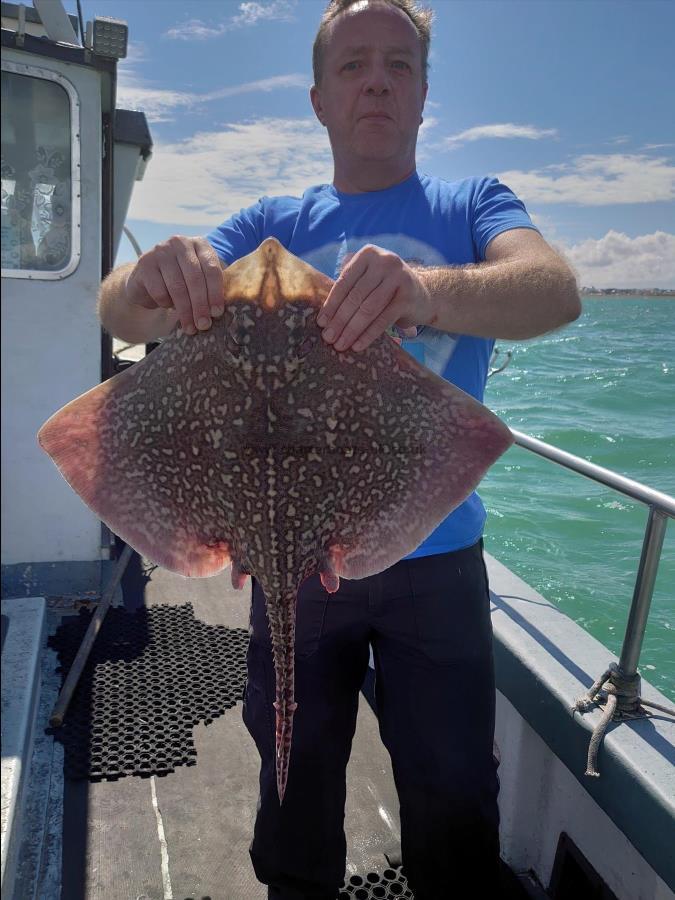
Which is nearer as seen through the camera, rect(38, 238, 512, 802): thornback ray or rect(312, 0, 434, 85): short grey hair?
rect(38, 238, 512, 802): thornback ray

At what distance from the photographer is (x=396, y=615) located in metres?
2.23

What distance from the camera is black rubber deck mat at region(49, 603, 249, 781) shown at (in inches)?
141

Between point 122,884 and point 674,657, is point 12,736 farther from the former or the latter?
point 674,657

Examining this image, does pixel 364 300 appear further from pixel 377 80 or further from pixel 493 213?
pixel 377 80

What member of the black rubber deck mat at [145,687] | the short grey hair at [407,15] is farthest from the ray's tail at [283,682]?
the black rubber deck mat at [145,687]

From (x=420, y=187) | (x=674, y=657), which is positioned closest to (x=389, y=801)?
(x=420, y=187)

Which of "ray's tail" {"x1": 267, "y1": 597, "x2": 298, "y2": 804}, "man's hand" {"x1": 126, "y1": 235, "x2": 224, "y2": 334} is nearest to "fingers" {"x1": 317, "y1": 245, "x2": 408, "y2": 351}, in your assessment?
"man's hand" {"x1": 126, "y1": 235, "x2": 224, "y2": 334}

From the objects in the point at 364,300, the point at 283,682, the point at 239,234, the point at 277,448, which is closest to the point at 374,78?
the point at 239,234

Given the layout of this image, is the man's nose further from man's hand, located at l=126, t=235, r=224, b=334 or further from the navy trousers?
the navy trousers

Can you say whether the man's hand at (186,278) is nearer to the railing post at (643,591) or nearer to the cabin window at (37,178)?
the railing post at (643,591)

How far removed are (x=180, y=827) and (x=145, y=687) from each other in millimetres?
1059

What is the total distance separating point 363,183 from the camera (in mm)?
2377

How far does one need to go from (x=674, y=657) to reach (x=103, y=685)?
243 inches

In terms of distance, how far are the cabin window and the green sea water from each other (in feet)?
10.8
